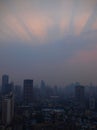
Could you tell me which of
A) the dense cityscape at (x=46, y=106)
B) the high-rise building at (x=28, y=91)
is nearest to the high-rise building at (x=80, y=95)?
the dense cityscape at (x=46, y=106)

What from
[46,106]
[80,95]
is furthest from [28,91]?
[80,95]

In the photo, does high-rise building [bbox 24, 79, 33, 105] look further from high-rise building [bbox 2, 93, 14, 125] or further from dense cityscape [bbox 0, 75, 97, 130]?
high-rise building [bbox 2, 93, 14, 125]

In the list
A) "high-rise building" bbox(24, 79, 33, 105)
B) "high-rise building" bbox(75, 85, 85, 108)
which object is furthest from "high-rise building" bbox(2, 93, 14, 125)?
"high-rise building" bbox(75, 85, 85, 108)

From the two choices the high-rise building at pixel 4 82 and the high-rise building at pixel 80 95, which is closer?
the high-rise building at pixel 4 82

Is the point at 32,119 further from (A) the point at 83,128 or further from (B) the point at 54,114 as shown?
(A) the point at 83,128

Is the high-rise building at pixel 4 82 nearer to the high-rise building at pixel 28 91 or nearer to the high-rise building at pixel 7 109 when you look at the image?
the high-rise building at pixel 7 109

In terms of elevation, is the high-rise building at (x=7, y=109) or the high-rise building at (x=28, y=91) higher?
the high-rise building at (x=28, y=91)

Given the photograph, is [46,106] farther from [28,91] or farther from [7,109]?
[7,109]
